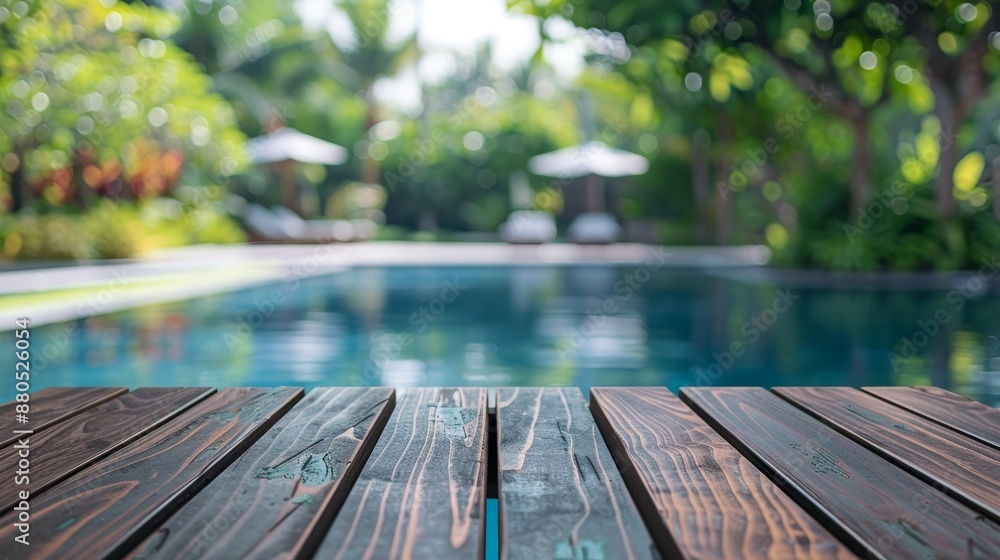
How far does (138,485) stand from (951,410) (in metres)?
1.94

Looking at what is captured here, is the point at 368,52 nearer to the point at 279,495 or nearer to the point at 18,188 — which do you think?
the point at 18,188

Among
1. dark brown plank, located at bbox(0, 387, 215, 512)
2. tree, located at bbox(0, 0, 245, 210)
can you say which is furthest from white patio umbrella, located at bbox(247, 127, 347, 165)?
→ dark brown plank, located at bbox(0, 387, 215, 512)

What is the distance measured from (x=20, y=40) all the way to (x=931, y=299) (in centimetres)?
1386

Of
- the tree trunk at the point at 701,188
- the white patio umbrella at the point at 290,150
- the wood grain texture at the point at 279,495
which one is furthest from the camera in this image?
the tree trunk at the point at 701,188

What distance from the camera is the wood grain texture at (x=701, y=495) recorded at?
1120 millimetres

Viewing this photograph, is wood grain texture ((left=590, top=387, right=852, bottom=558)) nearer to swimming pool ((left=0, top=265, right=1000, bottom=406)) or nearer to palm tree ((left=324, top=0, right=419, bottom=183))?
swimming pool ((left=0, top=265, right=1000, bottom=406))

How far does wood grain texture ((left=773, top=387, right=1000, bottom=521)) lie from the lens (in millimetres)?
1387

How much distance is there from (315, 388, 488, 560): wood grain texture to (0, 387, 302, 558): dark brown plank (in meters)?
0.28

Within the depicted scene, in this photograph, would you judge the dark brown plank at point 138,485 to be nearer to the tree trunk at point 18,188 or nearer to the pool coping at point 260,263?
the pool coping at point 260,263

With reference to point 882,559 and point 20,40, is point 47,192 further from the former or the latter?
point 882,559

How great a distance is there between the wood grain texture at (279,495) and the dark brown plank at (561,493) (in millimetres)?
283

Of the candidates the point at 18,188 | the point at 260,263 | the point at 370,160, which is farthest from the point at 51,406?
the point at 370,160

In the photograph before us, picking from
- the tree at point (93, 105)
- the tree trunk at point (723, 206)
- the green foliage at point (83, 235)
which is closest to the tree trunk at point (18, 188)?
the tree at point (93, 105)

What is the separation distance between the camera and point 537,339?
7758 mm
